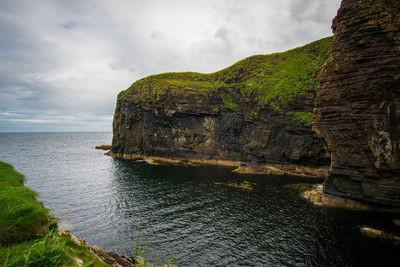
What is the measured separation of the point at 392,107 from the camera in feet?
88.8

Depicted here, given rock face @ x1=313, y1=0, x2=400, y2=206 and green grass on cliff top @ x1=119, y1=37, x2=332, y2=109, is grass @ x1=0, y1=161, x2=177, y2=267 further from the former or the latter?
green grass on cliff top @ x1=119, y1=37, x2=332, y2=109

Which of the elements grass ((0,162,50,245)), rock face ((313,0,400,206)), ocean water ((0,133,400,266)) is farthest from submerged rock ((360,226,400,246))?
grass ((0,162,50,245))

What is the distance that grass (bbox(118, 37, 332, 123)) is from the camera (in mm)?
60969

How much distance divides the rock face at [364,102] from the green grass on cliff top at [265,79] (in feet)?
87.9

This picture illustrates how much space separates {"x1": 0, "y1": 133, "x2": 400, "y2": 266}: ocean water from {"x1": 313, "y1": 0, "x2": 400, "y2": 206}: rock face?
480cm

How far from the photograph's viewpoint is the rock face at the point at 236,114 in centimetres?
5778

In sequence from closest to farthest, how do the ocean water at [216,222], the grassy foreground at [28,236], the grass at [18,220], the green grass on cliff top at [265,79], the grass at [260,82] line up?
the grassy foreground at [28,236]
the grass at [18,220]
the ocean water at [216,222]
the grass at [260,82]
the green grass on cliff top at [265,79]

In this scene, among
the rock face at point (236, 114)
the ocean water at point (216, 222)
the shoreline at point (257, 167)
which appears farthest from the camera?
the rock face at point (236, 114)

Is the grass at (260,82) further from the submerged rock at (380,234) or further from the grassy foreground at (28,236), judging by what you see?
the grassy foreground at (28,236)

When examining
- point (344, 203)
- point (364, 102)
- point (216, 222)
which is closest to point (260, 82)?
point (364, 102)

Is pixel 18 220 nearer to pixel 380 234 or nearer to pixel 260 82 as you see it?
pixel 380 234

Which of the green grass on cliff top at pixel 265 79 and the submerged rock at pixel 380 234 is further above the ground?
the green grass on cliff top at pixel 265 79

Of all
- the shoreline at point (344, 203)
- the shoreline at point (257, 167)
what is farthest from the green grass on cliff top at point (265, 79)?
the shoreline at point (344, 203)

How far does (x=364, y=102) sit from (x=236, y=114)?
44082 millimetres
